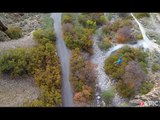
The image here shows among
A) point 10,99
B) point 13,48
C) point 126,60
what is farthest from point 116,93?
point 13,48

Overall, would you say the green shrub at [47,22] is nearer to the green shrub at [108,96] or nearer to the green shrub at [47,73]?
the green shrub at [47,73]

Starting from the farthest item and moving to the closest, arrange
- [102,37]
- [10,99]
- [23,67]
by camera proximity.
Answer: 1. [102,37]
2. [23,67]
3. [10,99]

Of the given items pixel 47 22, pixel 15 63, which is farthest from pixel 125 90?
pixel 47 22

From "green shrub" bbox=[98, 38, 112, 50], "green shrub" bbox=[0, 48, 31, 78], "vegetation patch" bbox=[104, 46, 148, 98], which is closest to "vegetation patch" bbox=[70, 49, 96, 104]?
"vegetation patch" bbox=[104, 46, 148, 98]

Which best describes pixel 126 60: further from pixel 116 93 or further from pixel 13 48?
pixel 13 48

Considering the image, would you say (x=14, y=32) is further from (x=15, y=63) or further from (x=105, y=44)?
(x=105, y=44)
